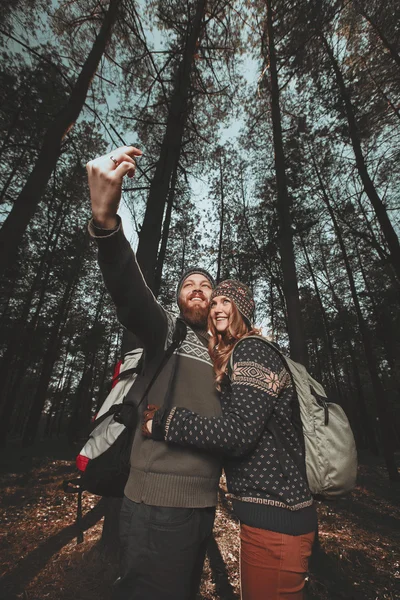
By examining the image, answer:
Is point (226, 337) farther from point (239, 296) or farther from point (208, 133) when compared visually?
point (208, 133)

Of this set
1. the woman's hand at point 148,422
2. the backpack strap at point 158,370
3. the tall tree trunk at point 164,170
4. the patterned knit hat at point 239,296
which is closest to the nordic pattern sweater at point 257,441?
the woman's hand at point 148,422

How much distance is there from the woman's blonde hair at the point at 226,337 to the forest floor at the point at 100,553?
375 centimetres

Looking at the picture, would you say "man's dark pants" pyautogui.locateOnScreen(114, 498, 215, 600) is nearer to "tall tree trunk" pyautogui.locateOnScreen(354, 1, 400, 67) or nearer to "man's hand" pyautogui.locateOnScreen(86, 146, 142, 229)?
"man's hand" pyautogui.locateOnScreen(86, 146, 142, 229)

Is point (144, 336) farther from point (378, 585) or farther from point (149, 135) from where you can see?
point (149, 135)

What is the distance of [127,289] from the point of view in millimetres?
1449

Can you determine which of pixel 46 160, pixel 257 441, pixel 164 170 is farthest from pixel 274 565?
pixel 46 160

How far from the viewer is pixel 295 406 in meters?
1.62

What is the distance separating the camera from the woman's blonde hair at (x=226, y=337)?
1740mm

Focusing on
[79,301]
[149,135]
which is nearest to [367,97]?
[149,135]

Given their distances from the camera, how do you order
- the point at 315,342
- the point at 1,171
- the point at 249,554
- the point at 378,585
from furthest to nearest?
the point at 315,342
the point at 1,171
the point at 378,585
the point at 249,554

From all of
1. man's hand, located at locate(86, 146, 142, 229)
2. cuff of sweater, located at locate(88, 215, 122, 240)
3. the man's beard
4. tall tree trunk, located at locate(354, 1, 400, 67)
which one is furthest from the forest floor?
tall tree trunk, located at locate(354, 1, 400, 67)

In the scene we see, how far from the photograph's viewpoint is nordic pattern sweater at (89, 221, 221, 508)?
4.41 feet

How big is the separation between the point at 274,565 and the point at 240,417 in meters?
0.71

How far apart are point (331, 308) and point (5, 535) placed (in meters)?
19.9
